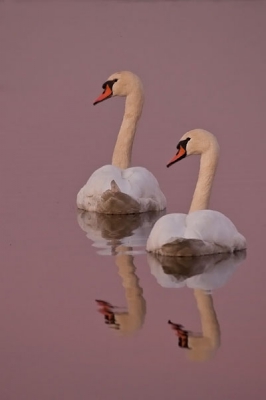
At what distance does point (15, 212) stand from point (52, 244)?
1557 mm

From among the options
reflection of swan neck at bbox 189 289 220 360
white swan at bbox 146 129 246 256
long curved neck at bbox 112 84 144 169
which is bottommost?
reflection of swan neck at bbox 189 289 220 360

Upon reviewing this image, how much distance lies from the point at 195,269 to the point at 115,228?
6.97 feet

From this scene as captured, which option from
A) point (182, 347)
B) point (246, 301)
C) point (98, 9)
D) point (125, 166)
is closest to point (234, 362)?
point (182, 347)

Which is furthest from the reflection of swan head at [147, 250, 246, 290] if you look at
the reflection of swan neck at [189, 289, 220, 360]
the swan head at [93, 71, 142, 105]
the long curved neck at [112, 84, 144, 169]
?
the swan head at [93, 71, 142, 105]

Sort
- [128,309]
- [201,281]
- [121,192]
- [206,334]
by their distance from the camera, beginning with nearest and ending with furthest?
[206,334]
[128,309]
[201,281]
[121,192]

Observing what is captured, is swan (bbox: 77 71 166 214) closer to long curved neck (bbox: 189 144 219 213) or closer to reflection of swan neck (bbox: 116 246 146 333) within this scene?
long curved neck (bbox: 189 144 219 213)

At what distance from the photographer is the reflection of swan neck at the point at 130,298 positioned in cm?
1095

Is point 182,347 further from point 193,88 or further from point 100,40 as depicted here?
point 100,40

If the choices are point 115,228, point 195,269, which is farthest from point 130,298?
point 115,228

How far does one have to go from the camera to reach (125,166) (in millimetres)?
16078

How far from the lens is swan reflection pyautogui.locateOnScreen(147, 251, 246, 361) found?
10.4 m

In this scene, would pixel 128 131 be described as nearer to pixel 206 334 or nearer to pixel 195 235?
pixel 195 235

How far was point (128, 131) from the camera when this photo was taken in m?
16.4

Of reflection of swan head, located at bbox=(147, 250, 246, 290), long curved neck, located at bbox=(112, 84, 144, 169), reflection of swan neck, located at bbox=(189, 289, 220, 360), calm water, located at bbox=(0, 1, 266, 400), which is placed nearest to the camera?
calm water, located at bbox=(0, 1, 266, 400)
